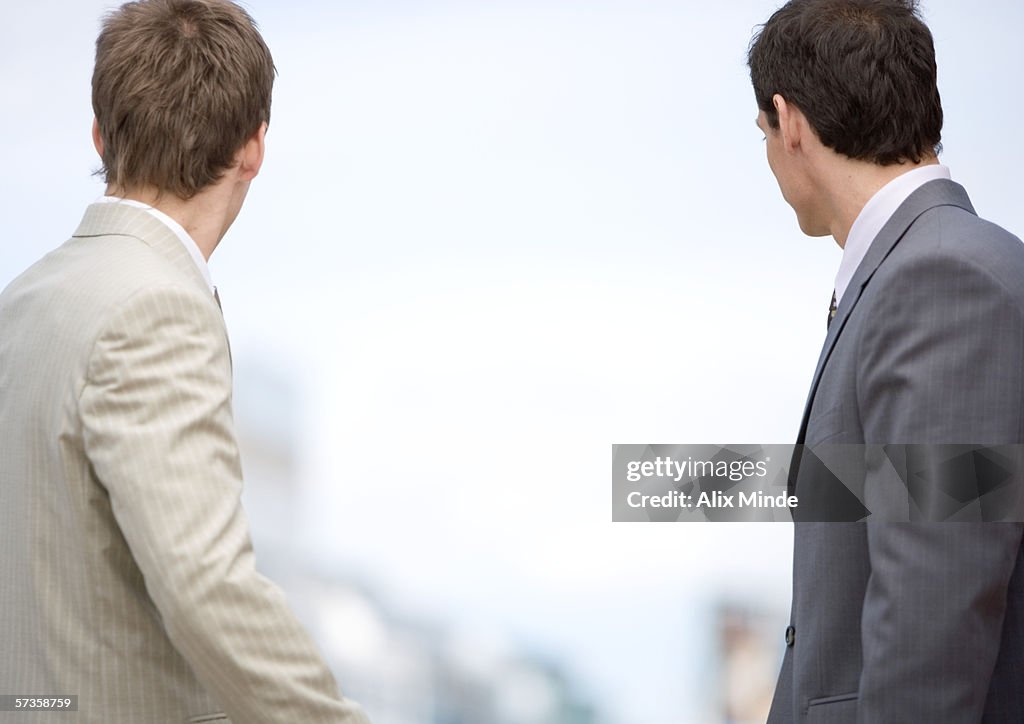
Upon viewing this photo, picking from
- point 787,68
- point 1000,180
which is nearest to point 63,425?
point 787,68

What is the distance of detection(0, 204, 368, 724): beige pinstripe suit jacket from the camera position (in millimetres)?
938

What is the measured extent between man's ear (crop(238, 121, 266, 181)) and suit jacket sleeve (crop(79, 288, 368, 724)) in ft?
0.77

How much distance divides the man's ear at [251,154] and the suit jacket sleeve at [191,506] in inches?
9.3

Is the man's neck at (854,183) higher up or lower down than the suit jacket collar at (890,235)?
higher up

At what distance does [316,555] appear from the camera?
3.04m

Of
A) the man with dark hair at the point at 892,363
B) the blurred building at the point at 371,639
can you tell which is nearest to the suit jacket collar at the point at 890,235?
the man with dark hair at the point at 892,363

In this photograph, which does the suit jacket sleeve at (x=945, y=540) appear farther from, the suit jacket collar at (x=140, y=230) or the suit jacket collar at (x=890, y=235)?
the suit jacket collar at (x=140, y=230)

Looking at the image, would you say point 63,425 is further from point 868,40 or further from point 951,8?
point 951,8

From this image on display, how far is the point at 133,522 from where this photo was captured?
935 millimetres

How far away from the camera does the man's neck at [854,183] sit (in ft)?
4.45

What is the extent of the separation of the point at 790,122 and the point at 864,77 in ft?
0.34

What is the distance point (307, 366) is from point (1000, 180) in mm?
1920

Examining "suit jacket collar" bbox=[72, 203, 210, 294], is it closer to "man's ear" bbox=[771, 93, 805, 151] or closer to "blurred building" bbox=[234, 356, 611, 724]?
"man's ear" bbox=[771, 93, 805, 151]

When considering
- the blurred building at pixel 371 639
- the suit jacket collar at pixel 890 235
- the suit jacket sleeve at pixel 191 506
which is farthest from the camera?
the blurred building at pixel 371 639
